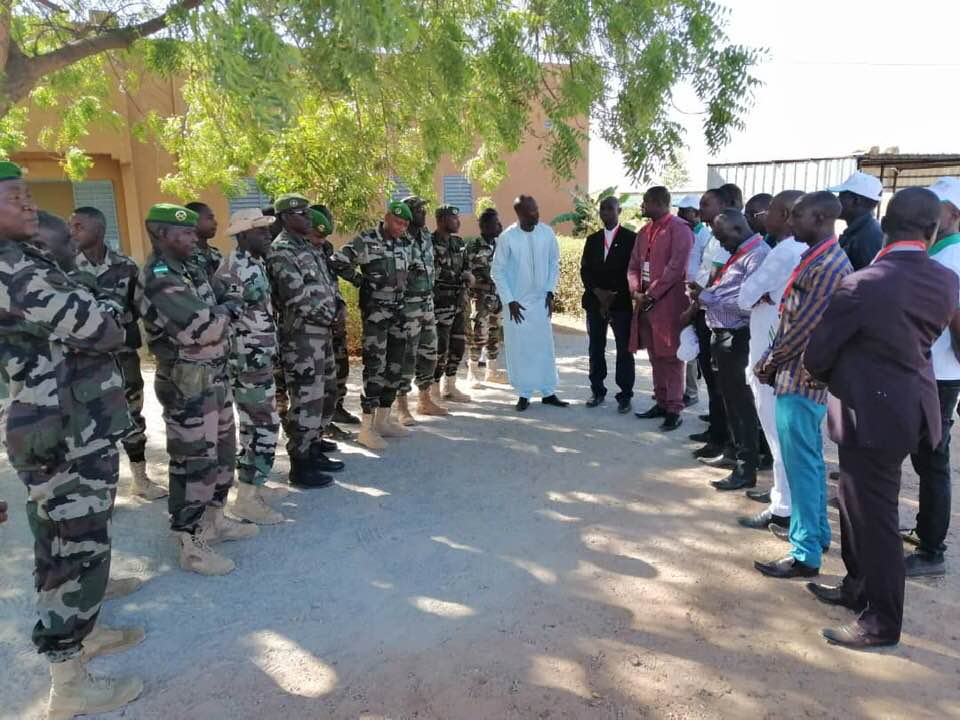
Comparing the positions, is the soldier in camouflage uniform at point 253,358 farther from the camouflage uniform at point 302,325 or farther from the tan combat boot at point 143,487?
the tan combat boot at point 143,487

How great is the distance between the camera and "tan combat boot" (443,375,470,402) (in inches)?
278

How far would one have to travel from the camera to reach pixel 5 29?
4.35 m

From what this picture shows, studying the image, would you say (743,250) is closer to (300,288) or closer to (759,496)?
(759,496)

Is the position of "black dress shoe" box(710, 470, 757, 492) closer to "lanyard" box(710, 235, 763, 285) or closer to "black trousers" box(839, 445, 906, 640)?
"lanyard" box(710, 235, 763, 285)

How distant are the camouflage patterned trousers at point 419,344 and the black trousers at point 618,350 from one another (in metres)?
1.57

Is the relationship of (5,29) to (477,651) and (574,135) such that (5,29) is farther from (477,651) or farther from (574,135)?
(477,651)

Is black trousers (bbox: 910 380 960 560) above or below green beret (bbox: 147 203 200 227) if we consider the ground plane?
below

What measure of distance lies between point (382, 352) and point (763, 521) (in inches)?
121

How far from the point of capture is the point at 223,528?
13.0 ft

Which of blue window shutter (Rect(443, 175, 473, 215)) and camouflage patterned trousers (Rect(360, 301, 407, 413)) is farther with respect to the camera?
blue window shutter (Rect(443, 175, 473, 215))

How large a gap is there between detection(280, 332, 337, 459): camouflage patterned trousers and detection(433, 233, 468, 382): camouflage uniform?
2.14 m

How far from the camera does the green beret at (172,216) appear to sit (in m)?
3.28

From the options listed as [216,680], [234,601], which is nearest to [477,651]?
[216,680]

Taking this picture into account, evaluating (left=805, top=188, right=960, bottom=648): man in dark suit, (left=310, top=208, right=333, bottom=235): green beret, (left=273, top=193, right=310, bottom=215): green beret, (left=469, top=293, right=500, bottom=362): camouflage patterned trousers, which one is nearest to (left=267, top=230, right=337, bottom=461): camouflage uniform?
(left=273, top=193, right=310, bottom=215): green beret
